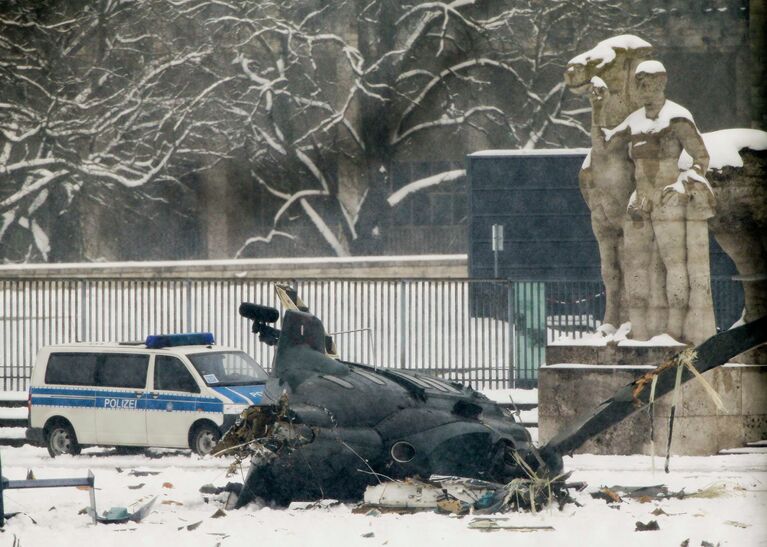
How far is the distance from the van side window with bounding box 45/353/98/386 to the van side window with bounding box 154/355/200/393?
1107mm

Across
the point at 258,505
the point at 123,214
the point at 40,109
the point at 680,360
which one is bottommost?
Answer: the point at 258,505

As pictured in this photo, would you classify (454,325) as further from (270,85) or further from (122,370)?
(270,85)

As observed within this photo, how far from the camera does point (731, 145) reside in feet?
63.5

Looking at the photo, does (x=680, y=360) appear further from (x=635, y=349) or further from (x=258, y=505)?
(x=635, y=349)

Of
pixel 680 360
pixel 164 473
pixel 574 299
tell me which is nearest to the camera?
pixel 680 360

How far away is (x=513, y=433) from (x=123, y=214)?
123 ft

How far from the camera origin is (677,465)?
679 inches

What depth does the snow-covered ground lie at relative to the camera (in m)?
11.7

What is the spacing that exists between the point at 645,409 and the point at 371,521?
6.63 meters

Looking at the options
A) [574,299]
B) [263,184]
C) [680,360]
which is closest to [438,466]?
[680,360]

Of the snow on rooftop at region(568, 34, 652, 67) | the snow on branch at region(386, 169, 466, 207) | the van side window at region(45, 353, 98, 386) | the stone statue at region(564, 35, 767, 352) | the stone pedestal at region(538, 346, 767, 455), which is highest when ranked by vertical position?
the snow on branch at region(386, 169, 466, 207)

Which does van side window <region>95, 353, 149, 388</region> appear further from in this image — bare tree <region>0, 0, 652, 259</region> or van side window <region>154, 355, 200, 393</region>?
bare tree <region>0, 0, 652, 259</region>

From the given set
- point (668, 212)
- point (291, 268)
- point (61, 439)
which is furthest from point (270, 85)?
point (668, 212)

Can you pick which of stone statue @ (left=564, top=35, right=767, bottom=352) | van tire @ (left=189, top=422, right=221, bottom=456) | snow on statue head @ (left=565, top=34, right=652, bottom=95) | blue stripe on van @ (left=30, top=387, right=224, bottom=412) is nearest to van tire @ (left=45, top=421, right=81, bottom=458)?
blue stripe on van @ (left=30, top=387, right=224, bottom=412)
